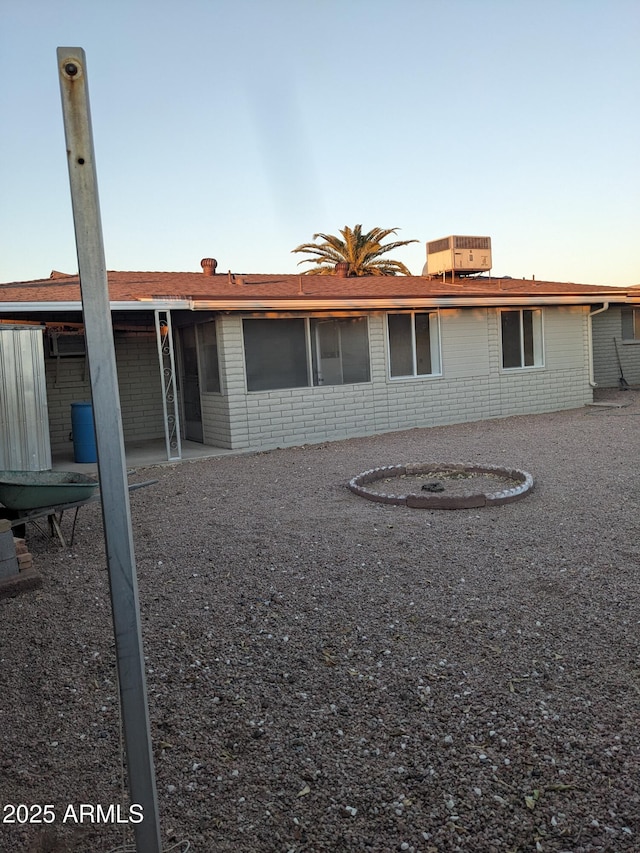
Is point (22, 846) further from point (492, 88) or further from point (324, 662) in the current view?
point (492, 88)

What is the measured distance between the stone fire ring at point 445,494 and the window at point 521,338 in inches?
274

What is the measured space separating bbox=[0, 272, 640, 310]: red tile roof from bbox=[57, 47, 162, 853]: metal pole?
28.5 ft

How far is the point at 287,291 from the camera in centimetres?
1299

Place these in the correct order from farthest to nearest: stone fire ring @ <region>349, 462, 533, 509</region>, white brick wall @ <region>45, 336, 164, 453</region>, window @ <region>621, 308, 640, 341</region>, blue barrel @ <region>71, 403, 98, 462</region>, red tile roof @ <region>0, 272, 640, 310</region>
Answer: window @ <region>621, 308, 640, 341</region>, white brick wall @ <region>45, 336, 164, 453</region>, blue barrel @ <region>71, 403, 98, 462</region>, red tile roof @ <region>0, 272, 640, 310</region>, stone fire ring @ <region>349, 462, 533, 509</region>

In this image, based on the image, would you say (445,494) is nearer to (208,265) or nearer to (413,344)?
(413,344)

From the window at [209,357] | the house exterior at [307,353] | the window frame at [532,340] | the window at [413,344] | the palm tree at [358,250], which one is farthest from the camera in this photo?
the palm tree at [358,250]

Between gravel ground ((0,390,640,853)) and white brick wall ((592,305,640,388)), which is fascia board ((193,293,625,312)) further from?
gravel ground ((0,390,640,853))

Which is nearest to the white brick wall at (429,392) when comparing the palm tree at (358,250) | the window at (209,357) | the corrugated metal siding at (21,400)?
the window at (209,357)

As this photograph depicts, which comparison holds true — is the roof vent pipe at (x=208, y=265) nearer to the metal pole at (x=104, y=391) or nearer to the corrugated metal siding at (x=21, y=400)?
the corrugated metal siding at (x=21, y=400)

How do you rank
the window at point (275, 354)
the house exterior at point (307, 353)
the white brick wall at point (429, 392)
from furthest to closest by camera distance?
1. the window at point (275, 354)
2. the white brick wall at point (429, 392)
3. the house exterior at point (307, 353)

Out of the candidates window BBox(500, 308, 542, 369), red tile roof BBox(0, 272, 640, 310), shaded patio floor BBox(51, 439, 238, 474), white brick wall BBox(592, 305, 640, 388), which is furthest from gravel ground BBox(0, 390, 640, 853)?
white brick wall BBox(592, 305, 640, 388)

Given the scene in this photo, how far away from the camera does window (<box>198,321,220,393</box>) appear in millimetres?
12109

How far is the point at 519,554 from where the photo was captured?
5.24m

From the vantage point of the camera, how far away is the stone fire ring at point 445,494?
684 centimetres
